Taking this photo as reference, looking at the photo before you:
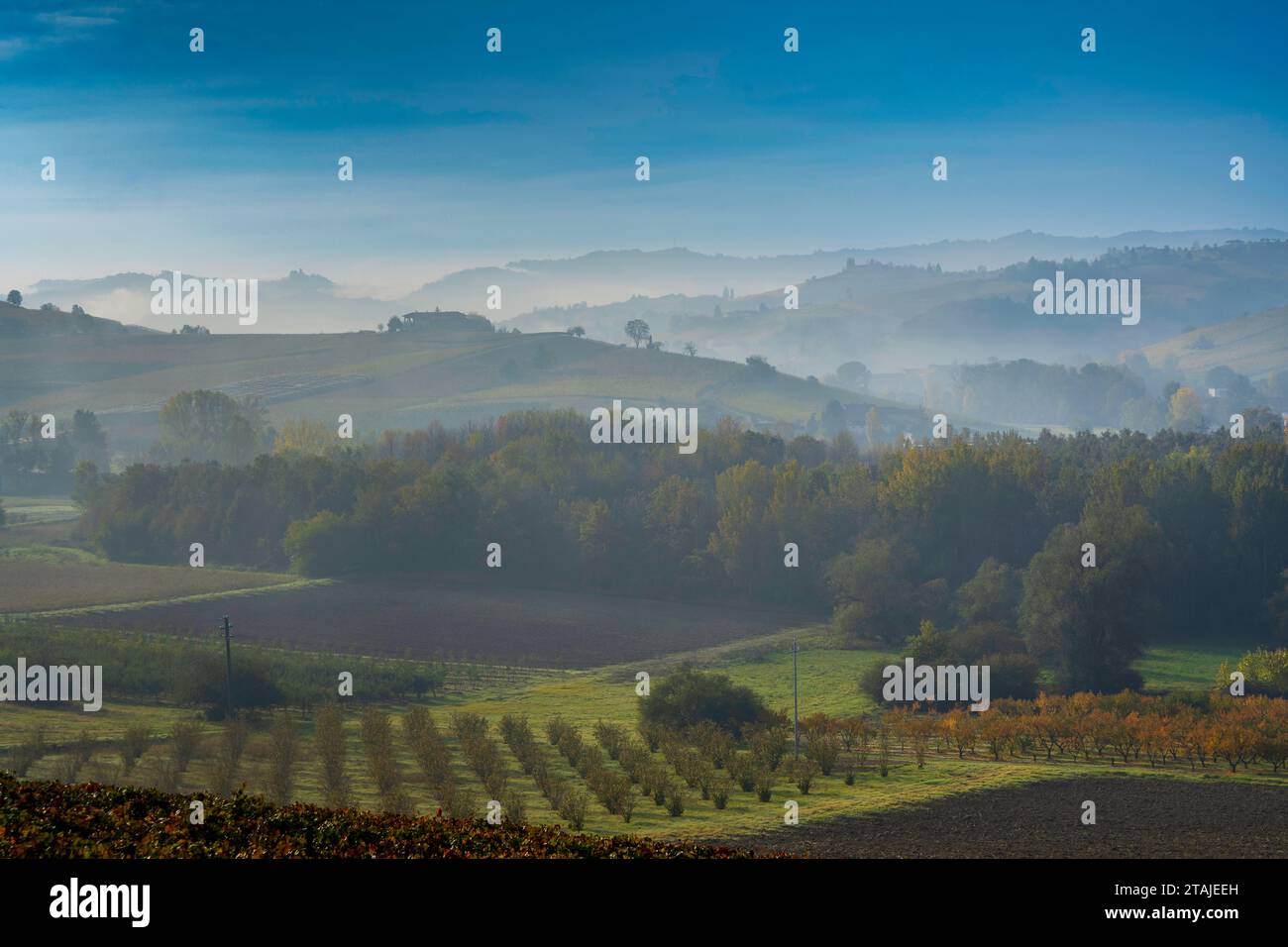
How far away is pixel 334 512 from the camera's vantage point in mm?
84250

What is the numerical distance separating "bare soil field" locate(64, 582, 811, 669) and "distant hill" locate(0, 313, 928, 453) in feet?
194

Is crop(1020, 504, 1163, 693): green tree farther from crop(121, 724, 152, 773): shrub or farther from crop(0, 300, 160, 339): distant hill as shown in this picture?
crop(0, 300, 160, 339): distant hill

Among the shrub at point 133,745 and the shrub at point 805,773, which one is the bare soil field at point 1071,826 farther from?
the shrub at point 133,745

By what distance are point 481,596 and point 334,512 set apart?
17.4 meters

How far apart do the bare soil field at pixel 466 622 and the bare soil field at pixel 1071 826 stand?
1143 inches

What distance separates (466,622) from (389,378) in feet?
335

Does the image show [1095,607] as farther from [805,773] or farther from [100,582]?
[100,582]

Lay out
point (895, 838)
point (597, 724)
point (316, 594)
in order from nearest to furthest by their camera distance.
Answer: point (895, 838) < point (597, 724) < point (316, 594)

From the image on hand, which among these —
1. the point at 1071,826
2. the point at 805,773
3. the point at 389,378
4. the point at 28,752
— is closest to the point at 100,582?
the point at 28,752

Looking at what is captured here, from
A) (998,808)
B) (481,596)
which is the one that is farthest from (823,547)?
(998,808)

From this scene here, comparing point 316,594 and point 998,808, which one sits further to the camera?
point 316,594

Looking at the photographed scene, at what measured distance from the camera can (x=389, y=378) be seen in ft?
531
